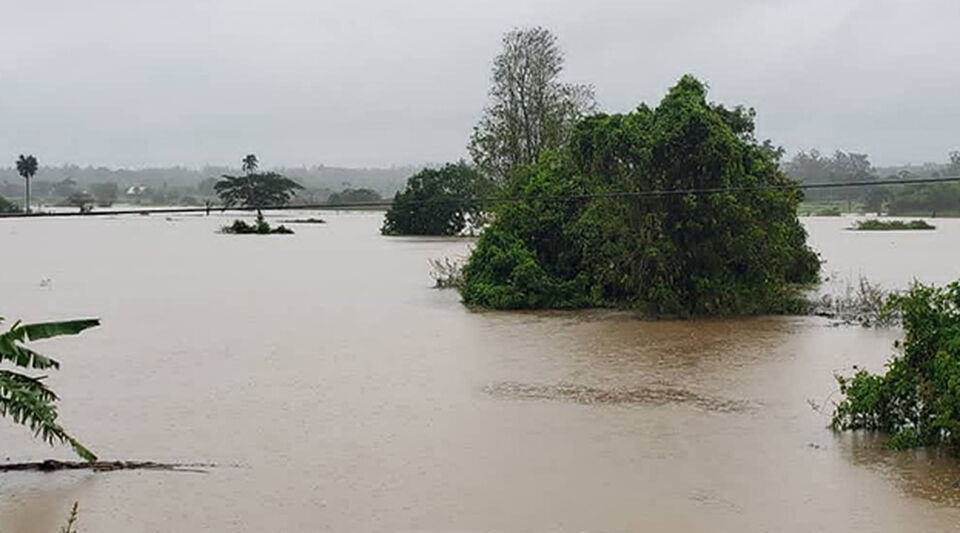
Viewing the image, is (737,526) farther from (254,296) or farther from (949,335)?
(254,296)

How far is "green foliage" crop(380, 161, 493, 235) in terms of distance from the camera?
37.8m

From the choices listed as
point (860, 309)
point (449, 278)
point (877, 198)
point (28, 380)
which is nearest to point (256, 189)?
point (449, 278)

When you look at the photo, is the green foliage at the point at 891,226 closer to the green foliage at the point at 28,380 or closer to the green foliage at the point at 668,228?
the green foliage at the point at 668,228

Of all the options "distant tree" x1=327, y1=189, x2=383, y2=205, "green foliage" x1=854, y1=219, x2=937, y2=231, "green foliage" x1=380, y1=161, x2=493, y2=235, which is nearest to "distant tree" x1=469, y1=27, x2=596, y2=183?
"green foliage" x1=380, y1=161, x2=493, y2=235

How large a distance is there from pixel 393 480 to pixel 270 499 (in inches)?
31.3

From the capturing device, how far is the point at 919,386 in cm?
720

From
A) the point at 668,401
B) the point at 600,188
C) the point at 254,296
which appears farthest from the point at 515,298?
the point at 668,401

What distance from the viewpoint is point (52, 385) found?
9.71 meters

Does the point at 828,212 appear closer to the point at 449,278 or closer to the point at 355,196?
the point at 355,196

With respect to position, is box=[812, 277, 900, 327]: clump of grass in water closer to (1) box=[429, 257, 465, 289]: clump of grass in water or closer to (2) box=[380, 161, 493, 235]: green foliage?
(1) box=[429, 257, 465, 289]: clump of grass in water

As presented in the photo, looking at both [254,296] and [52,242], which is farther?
[52,242]

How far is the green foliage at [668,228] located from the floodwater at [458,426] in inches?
24.5

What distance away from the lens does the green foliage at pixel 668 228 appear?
14.2 m

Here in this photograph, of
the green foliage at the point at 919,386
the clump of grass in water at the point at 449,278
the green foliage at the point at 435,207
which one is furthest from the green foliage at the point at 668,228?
the green foliage at the point at 435,207
